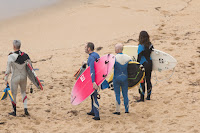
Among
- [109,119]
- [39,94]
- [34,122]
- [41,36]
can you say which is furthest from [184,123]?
[41,36]

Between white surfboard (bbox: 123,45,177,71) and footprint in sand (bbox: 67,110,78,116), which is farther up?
white surfboard (bbox: 123,45,177,71)

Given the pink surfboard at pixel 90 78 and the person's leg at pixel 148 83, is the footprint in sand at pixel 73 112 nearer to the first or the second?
the pink surfboard at pixel 90 78

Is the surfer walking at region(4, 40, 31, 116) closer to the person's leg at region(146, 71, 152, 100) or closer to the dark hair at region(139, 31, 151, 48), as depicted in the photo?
the dark hair at region(139, 31, 151, 48)

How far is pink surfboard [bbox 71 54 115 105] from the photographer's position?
23.1 ft

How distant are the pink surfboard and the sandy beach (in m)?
0.49

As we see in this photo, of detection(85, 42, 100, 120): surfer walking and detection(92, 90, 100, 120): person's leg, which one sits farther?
detection(92, 90, 100, 120): person's leg

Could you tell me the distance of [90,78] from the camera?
7.41 m

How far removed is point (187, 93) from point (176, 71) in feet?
5.91

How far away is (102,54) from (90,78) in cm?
438

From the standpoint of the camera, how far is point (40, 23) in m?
16.0

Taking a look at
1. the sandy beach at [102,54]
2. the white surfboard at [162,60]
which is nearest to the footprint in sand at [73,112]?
the sandy beach at [102,54]

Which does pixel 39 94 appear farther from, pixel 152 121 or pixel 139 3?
pixel 139 3

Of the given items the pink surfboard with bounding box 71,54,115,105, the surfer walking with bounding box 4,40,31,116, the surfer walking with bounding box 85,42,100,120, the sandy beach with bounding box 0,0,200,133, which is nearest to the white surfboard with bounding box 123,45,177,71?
the sandy beach with bounding box 0,0,200,133

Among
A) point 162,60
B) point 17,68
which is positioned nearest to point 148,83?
point 162,60
